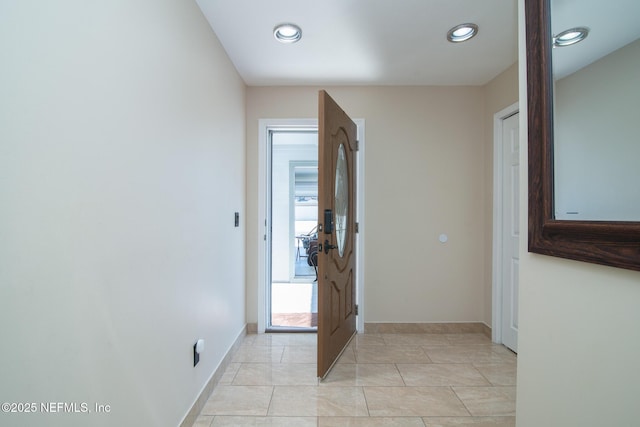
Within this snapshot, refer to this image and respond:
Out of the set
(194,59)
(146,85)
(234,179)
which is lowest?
(234,179)

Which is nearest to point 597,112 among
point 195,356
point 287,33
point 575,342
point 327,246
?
point 575,342

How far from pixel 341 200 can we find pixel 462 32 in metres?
1.53

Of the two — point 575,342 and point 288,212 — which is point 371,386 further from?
point 288,212

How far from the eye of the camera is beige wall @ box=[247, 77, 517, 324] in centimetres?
307

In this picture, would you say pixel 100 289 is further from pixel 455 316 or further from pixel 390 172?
pixel 455 316

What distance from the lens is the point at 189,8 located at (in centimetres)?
172

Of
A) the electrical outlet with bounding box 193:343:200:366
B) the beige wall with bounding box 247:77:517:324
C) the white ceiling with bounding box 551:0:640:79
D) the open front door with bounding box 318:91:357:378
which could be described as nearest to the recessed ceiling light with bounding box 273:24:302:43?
the open front door with bounding box 318:91:357:378

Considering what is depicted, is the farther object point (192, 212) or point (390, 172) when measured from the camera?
point (390, 172)

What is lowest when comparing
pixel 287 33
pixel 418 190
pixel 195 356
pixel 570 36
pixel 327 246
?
pixel 195 356

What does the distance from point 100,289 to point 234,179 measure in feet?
5.62

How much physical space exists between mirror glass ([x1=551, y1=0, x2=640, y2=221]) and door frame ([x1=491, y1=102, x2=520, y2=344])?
2109 millimetres

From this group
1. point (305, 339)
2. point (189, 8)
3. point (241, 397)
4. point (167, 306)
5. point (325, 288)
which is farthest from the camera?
point (305, 339)

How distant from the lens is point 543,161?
921 millimetres

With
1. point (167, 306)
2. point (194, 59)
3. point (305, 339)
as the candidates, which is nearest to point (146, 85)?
point (194, 59)
